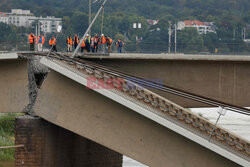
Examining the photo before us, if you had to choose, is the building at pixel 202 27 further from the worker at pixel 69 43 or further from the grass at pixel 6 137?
the worker at pixel 69 43

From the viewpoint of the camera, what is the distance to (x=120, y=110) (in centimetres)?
2050

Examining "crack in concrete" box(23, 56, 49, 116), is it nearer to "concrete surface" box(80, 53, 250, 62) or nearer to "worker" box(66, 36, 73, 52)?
"concrete surface" box(80, 53, 250, 62)

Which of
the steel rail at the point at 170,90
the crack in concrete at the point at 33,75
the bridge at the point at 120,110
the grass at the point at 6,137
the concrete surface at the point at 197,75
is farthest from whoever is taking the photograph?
the grass at the point at 6,137

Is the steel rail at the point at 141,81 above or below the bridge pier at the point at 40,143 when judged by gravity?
above

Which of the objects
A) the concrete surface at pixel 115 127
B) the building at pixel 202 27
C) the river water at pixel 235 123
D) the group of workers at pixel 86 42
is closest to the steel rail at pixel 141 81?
the concrete surface at pixel 115 127

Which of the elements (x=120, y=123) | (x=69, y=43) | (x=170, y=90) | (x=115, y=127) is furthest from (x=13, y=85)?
(x=69, y=43)

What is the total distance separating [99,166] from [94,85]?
233 inches

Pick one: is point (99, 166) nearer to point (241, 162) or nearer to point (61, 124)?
point (61, 124)

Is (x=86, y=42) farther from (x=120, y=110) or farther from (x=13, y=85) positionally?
(x=120, y=110)

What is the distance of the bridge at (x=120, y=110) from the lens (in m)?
19.5

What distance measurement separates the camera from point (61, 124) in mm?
21219

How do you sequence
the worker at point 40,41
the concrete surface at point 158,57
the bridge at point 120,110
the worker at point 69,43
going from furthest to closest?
the worker at point 40,41
the worker at point 69,43
the concrete surface at point 158,57
the bridge at point 120,110

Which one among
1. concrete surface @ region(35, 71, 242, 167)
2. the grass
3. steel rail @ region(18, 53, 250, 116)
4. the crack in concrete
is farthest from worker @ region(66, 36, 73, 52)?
concrete surface @ region(35, 71, 242, 167)

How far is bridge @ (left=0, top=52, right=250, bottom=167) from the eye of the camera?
19.5 m
